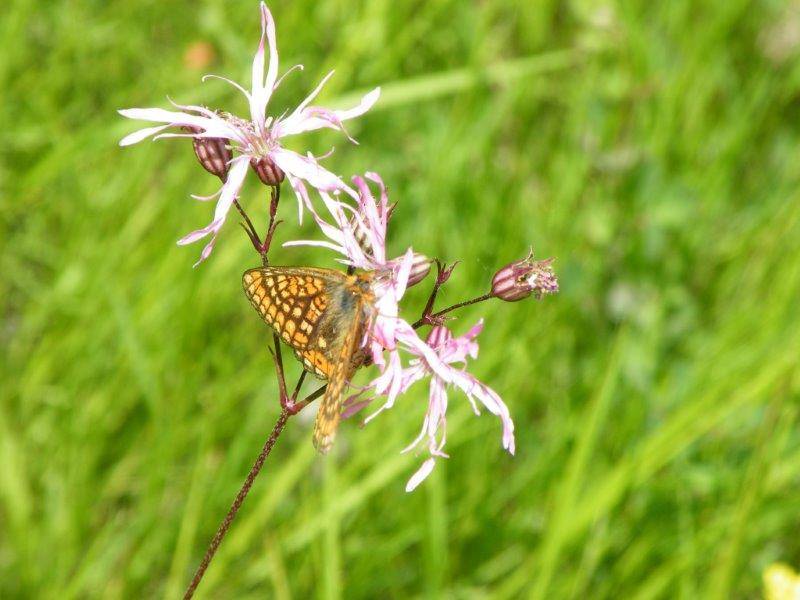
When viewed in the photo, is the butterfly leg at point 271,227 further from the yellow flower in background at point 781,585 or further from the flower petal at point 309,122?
the yellow flower in background at point 781,585

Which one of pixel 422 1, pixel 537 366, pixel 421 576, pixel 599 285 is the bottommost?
pixel 421 576

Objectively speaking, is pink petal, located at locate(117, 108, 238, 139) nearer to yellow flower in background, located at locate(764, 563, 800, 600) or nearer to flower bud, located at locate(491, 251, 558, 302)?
flower bud, located at locate(491, 251, 558, 302)

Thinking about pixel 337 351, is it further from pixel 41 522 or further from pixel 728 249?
pixel 728 249

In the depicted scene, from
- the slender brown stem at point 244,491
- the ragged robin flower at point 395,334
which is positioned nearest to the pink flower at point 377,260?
the ragged robin flower at point 395,334

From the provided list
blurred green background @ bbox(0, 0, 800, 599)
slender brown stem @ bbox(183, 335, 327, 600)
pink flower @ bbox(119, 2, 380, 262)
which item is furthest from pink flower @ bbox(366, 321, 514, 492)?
blurred green background @ bbox(0, 0, 800, 599)

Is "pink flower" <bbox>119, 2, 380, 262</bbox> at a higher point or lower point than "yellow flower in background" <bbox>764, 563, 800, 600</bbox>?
higher

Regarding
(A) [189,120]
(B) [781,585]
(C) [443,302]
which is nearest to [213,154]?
(A) [189,120]

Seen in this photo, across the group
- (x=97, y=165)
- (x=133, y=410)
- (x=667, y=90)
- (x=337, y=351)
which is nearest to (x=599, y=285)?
(x=667, y=90)

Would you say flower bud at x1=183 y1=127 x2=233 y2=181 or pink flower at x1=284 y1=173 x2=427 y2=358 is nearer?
pink flower at x1=284 y1=173 x2=427 y2=358
